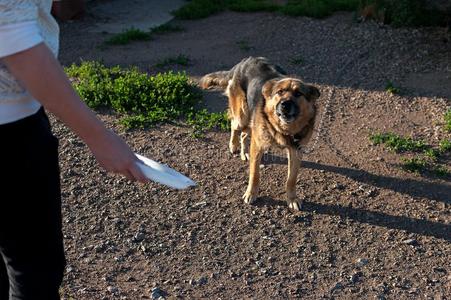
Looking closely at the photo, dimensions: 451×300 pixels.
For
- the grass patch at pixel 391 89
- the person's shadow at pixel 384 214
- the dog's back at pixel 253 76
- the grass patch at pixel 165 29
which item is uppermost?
the dog's back at pixel 253 76

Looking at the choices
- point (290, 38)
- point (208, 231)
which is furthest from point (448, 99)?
point (208, 231)

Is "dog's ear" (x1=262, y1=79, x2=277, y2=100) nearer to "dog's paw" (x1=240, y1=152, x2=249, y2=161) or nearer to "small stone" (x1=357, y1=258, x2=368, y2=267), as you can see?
"dog's paw" (x1=240, y1=152, x2=249, y2=161)

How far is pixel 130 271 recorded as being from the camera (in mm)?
4230

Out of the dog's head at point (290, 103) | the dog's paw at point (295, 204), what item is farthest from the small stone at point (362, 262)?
the dog's head at point (290, 103)

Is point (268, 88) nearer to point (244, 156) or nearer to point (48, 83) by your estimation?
point (244, 156)

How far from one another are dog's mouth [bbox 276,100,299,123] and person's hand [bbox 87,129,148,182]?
2.95 meters

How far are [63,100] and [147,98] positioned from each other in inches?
193

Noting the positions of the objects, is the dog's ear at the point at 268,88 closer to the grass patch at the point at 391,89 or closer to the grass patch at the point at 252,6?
the grass patch at the point at 391,89

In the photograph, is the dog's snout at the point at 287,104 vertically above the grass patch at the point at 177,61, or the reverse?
the dog's snout at the point at 287,104

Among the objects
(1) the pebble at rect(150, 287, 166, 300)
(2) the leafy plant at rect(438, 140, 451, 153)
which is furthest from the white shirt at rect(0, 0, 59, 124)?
(2) the leafy plant at rect(438, 140, 451, 153)

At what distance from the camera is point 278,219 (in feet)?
16.0

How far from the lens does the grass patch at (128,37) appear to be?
8883 mm

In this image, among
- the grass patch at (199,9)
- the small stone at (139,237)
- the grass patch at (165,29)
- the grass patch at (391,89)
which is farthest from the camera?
the grass patch at (199,9)

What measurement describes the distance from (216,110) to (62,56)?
2869mm
